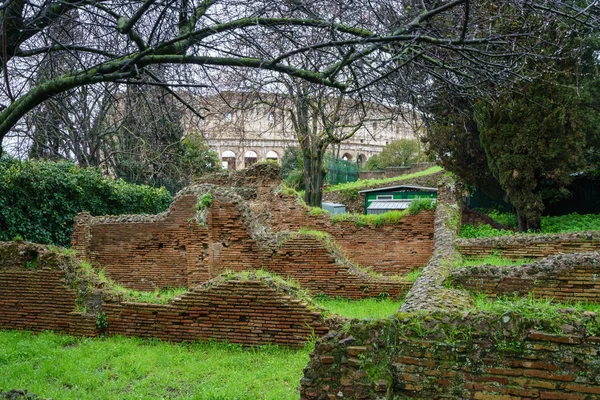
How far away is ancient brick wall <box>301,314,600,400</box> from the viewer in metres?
3.39

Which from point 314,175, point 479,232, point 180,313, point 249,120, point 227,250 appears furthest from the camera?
point 314,175

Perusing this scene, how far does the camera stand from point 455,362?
12.0ft

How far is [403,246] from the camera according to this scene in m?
13.3

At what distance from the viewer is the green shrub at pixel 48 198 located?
12352 mm

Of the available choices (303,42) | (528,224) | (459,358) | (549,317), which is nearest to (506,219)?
(528,224)

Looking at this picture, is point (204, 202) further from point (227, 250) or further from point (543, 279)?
point (543, 279)

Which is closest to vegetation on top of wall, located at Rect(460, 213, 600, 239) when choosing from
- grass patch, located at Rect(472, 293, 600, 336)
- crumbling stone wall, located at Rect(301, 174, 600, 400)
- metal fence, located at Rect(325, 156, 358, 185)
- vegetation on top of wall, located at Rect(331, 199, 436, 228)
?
vegetation on top of wall, located at Rect(331, 199, 436, 228)

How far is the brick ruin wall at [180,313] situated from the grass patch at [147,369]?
18cm

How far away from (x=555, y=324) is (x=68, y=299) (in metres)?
7.37

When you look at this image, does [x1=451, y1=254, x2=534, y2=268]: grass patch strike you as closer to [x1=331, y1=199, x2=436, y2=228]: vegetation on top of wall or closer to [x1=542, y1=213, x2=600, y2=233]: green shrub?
[x1=331, y1=199, x2=436, y2=228]: vegetation on top of wall

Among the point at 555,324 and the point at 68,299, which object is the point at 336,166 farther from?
the point at 555,324

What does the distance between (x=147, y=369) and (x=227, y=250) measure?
16.8ft

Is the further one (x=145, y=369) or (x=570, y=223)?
(x=570, y=223)

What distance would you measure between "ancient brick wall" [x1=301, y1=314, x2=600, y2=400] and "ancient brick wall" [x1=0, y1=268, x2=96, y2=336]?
17.8 ft
